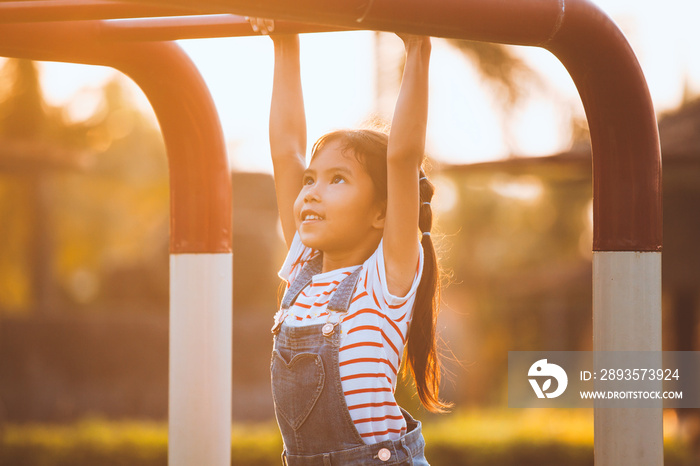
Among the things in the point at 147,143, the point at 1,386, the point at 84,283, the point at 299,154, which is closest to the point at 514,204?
the point at 147,143

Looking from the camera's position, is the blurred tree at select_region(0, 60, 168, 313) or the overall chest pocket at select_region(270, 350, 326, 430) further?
the blurred tree at select_region(0, 60, 168, 313)

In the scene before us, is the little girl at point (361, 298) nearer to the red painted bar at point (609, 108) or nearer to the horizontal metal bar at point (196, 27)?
the horizontal metal bar at point (196, 27)

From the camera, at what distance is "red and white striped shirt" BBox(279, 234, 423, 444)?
143cm

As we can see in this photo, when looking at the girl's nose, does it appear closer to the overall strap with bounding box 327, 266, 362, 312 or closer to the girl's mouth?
the girl's mouth

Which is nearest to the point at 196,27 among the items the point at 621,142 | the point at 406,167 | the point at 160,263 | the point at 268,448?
the point at 406,167

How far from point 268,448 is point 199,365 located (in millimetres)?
2423

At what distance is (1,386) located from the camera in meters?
6.44

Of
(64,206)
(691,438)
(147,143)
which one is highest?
(147,143)

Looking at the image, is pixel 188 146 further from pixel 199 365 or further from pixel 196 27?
pixel 199 365

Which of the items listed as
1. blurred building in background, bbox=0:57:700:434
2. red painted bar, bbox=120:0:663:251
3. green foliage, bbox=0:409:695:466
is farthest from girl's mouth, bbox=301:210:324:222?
green foliage, bbox=0:409:695:466

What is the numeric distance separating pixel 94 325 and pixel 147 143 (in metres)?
4.05

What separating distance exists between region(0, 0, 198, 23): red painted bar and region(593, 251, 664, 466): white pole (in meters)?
0.95

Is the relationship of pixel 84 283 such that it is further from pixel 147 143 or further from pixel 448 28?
pixel 448 28

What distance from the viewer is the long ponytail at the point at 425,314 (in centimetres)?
163
